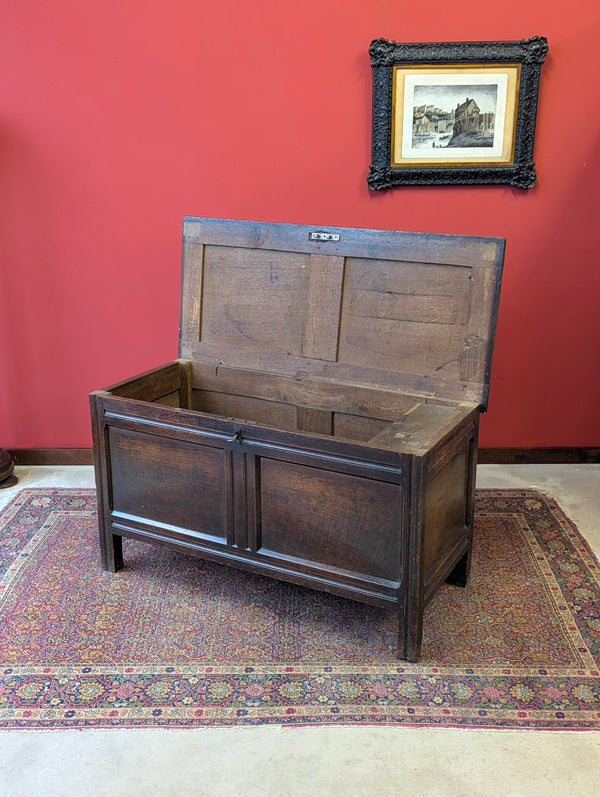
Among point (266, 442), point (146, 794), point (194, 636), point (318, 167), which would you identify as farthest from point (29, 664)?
point (318, 167)

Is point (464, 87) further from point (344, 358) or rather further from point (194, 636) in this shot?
point (194, 636)

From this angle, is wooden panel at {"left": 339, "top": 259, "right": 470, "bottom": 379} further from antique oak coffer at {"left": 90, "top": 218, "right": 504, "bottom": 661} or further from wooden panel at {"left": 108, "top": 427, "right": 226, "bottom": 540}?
wooden panel at {"left": 108, "top": 427, "right": 226, "bottom": 540}

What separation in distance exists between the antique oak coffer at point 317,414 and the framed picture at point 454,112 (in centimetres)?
93

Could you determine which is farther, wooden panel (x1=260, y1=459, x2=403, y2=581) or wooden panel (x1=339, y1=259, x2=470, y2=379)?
wooden panel (x1=339, y1=259, x2=470, y2=379)

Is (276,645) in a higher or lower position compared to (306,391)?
lower

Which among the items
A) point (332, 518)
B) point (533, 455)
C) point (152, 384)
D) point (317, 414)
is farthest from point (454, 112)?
point (332, 518)

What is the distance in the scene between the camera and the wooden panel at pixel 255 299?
135 inches

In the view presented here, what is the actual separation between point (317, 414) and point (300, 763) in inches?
56.7

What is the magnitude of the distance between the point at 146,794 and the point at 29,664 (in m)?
0.75

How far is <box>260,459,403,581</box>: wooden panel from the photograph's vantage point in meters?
2.76

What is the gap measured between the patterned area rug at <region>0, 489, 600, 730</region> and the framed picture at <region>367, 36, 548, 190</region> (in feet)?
5.59

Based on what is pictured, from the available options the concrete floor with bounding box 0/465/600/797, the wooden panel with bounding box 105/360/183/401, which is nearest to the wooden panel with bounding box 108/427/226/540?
the wooden panel with bounding box 105/360/183/401

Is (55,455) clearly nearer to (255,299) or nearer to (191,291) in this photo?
(191,291)

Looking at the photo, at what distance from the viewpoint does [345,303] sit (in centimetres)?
332
